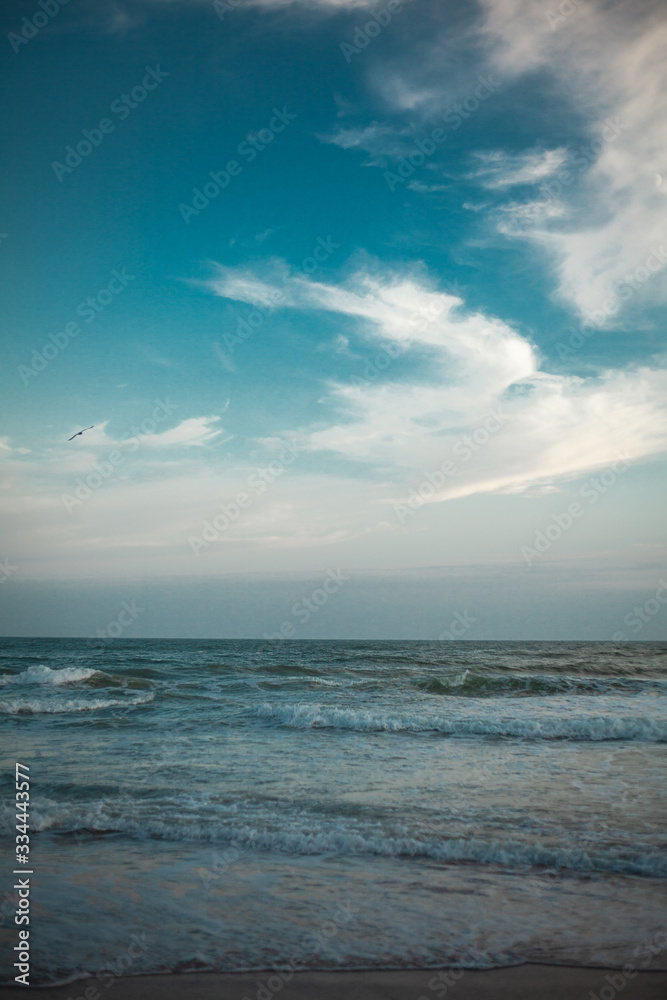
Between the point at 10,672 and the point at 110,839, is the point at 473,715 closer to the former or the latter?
the point at 110,839

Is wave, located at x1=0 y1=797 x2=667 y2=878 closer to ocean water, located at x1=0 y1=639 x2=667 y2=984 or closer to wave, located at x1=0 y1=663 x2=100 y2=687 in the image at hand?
ocean water, located at x1=0 y1=639 x2=667 y2=984

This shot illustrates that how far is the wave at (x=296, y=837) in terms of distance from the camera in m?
6.79

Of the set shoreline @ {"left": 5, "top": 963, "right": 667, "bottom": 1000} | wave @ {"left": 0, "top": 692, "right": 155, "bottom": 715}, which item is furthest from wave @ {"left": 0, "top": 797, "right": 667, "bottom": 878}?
wave @ {"left": 0, "top": 692, "right": 155, "bottom": 715}

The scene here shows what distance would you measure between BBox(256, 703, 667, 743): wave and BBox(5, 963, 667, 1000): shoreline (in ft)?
35.6

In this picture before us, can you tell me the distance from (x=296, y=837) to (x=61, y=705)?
49.7 ft

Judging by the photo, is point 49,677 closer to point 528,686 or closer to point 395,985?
point 528,686

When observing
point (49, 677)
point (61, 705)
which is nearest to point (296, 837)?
point (61, 705)

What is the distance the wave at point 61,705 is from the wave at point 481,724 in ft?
19.4

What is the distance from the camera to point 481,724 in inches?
627

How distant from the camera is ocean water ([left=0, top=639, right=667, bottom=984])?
16.4ft

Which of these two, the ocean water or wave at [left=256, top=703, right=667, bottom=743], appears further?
wave at [left=256, top=703, right=667, bottom=743]

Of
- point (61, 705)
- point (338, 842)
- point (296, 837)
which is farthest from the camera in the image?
point (61, 705)

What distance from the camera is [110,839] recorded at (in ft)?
24.8

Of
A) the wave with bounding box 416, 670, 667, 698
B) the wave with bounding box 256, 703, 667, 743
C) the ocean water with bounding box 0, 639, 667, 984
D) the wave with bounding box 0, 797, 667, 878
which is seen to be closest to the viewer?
the ocean water with bounding box 0, 639, 667, 984
